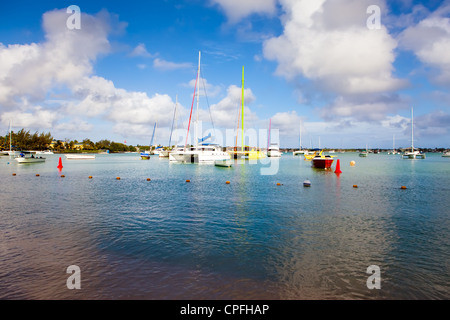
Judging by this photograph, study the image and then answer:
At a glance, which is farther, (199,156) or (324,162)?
(199,156)

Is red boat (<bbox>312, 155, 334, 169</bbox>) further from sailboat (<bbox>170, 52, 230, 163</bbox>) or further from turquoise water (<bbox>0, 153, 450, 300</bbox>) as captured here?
turquoise water (<bbox>0, 153, 450, 300</bbox>)

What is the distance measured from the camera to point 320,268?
26.7 feet

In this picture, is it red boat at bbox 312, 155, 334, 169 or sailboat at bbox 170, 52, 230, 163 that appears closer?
red boat at bbox 312, 155, 334, 169

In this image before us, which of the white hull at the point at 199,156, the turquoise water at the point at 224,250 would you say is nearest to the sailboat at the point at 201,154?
the white hull at the point at 199,156

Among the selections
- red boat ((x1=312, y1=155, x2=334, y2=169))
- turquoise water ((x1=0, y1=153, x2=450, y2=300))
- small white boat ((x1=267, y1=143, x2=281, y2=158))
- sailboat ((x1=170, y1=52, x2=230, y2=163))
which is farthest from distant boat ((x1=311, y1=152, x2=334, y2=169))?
small white boat ((x1=267, y1=143, x2=281, y2=158))

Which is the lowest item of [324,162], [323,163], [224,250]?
[224,250]

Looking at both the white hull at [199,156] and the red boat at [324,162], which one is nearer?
the red boat at [324,162]

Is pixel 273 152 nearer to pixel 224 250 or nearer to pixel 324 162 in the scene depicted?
pixel 324 162

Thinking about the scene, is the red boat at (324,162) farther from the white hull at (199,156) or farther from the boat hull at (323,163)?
the white hull at (199,156)

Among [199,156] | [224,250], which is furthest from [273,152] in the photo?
[224,250]

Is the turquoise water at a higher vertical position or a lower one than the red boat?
lower
